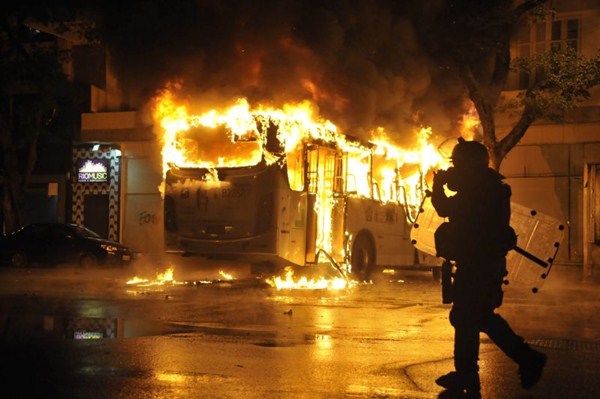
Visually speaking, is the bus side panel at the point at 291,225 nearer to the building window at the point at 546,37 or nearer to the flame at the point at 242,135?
the flame at the point at 242,135

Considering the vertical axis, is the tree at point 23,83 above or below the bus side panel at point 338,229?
above

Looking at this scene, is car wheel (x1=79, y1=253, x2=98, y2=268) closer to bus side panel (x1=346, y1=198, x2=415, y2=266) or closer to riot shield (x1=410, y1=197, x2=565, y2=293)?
bus side panel (x1=346, y1=198, x2=415, y2=266)

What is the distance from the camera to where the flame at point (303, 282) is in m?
16.6

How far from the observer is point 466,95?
79.1ft

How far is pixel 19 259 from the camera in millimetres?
25062

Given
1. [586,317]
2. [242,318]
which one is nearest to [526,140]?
[586,317]

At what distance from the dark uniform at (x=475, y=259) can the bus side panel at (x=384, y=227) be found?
35.6 feet

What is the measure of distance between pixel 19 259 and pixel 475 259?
21.2m

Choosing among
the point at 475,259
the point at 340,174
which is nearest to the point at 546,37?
the point at 340,174

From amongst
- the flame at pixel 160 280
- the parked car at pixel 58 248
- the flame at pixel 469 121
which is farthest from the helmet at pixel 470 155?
the parked car at pixel 58 248

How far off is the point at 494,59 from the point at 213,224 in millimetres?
10424

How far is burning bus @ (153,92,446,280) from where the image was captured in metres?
15.5

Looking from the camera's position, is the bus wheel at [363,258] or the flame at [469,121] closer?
the bus wheel at [363,258]

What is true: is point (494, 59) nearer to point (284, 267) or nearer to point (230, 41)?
point (230, 41)
